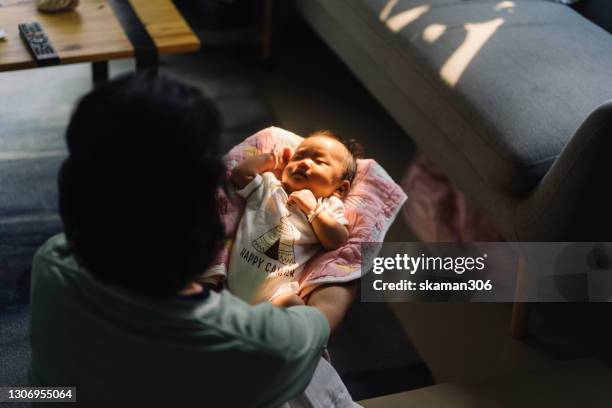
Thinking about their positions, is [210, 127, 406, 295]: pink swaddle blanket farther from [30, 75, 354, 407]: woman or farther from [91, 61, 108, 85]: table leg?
[91, 61, 108, 85]: table leg

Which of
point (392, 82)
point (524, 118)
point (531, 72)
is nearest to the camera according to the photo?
point (524, 118)

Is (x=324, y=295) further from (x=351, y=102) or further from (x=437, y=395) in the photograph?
(x=351, y=102)

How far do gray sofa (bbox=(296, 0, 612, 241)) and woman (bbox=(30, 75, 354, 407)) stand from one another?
2.75 ft

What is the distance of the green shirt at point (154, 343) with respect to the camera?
3.08 ft

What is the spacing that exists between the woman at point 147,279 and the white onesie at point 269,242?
1.57 ft

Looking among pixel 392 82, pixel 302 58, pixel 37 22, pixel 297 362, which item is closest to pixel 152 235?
pixel 297 362

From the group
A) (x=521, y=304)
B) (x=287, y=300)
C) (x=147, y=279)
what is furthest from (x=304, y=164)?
(x=147, y=279)

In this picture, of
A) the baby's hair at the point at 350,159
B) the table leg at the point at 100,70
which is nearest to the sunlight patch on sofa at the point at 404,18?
the baby's hair at the point at 350,159

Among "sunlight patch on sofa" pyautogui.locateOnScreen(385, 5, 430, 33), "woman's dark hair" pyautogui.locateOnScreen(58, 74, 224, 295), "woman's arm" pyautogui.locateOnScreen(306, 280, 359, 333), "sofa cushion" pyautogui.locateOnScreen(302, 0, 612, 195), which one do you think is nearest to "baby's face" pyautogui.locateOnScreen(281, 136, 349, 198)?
"woman's arm" pyautogui.locateOnScreen(306, 280, 359, 333)

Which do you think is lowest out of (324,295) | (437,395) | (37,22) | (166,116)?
(437,395)

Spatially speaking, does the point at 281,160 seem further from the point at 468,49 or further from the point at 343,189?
the point at 468,49

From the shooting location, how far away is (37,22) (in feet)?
6.30

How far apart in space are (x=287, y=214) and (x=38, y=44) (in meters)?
0.76

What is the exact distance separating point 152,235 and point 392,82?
146 centimetres
